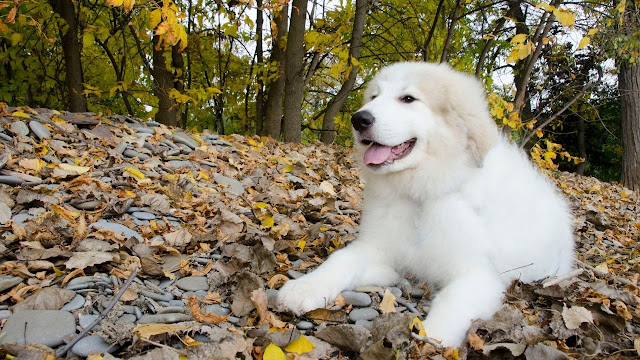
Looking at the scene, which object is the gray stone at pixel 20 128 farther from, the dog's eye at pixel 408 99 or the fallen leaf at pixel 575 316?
the fallen leaf at pixel 575 316

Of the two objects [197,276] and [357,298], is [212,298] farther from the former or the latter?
[357,298]

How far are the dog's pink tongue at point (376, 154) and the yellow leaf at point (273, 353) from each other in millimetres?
1137

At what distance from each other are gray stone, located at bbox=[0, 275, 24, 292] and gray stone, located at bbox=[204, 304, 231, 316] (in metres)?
0.78

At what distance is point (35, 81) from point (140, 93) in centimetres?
204

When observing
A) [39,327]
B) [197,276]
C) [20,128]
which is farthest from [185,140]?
[39,327]

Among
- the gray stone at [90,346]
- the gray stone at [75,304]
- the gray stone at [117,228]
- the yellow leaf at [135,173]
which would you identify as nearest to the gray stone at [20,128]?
the yellow leaf at [135,173]

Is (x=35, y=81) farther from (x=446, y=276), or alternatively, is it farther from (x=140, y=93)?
(x=446, y=276)

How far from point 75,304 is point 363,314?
1196mm

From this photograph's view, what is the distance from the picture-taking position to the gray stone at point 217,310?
6.58 ft

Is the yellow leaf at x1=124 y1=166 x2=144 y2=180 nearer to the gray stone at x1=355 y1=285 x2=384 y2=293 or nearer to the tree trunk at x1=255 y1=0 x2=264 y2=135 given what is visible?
the gray stone at x1=355 y1=285 x2=384 y2=293

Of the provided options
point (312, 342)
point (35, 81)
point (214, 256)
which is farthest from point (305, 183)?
point (35, 81)

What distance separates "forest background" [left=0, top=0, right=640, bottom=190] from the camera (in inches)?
251

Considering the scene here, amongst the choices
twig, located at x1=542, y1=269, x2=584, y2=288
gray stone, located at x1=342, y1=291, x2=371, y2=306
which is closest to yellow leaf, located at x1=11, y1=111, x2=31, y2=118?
gray stone, located at x1=342, y1=291, x2=371, y2=306

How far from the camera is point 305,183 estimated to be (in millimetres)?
4715
